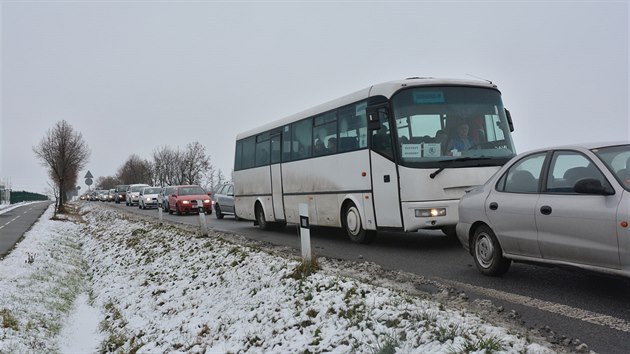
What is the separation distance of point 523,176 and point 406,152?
317cm

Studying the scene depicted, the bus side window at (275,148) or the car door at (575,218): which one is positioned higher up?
the bus side window at (275,148)

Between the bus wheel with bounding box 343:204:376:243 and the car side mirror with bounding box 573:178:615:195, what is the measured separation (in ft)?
18.8

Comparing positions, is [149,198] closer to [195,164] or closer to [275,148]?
[275,148]

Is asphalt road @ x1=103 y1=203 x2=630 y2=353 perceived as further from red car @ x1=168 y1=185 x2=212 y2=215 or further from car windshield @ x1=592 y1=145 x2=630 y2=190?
red car @ x1=168 y1=185 x2=212 y2=215

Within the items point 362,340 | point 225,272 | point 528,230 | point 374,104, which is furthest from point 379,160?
point 362,340

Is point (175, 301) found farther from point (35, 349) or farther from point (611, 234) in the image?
point (611, 234)

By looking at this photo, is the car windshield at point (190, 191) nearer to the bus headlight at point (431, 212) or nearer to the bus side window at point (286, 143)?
the bus side window at point (286, 143)

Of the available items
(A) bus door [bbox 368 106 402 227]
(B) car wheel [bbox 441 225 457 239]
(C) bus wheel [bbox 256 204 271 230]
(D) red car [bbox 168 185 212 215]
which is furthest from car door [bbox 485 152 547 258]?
(D) red car [bbox 168 185 212 215]

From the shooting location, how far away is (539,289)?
227 inches

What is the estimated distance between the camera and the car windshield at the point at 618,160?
477 cm

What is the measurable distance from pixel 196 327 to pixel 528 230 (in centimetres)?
424

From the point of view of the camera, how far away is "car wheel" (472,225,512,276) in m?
6.28

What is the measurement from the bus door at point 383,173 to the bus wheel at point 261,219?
20.7 ft

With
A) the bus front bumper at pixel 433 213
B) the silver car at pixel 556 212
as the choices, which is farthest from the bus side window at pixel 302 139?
the silver car at pixel 556 212
